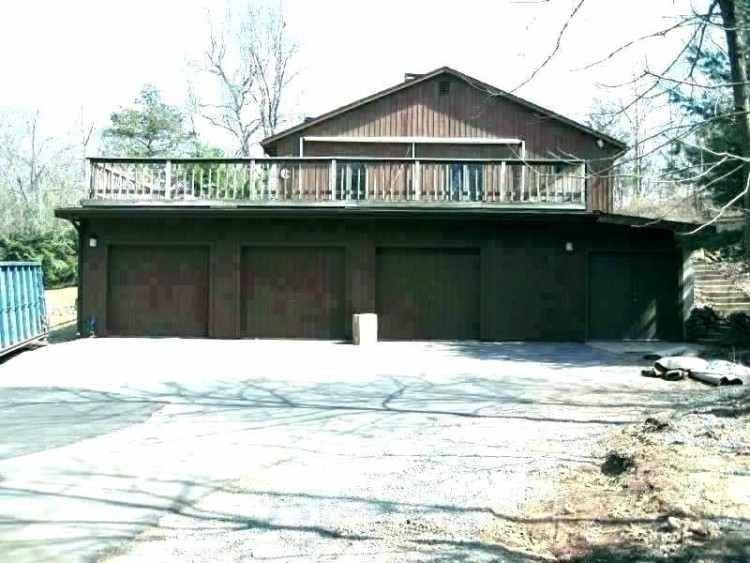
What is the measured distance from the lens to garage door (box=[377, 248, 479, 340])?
1778 cm

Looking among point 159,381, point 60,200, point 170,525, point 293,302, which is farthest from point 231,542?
point 60,200

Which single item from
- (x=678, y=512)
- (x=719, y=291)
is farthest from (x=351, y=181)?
(x=678, y=512)

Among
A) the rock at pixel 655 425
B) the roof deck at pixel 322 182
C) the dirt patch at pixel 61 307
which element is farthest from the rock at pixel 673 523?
the dirt patch at pixel 61 307

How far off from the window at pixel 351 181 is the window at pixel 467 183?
85.9 inches

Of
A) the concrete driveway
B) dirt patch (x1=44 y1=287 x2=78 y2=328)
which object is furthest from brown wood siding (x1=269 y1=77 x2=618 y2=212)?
dirt patch (x1=44 y1=287 x2=78 y2=328)

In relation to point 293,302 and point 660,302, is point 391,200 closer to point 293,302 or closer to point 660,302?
point 293,302

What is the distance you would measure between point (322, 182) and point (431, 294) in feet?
12.7

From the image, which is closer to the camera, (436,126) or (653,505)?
(653,505)

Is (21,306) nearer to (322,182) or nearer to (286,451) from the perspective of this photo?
(322,182)

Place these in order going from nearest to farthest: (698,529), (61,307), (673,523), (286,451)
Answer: (698,529), (673,523), (286,451), (61,307)

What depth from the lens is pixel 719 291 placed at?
21.8m

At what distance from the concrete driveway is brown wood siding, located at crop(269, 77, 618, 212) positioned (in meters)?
9.24

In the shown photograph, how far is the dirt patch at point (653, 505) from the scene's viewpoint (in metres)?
3.85

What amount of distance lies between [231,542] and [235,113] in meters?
39.6
